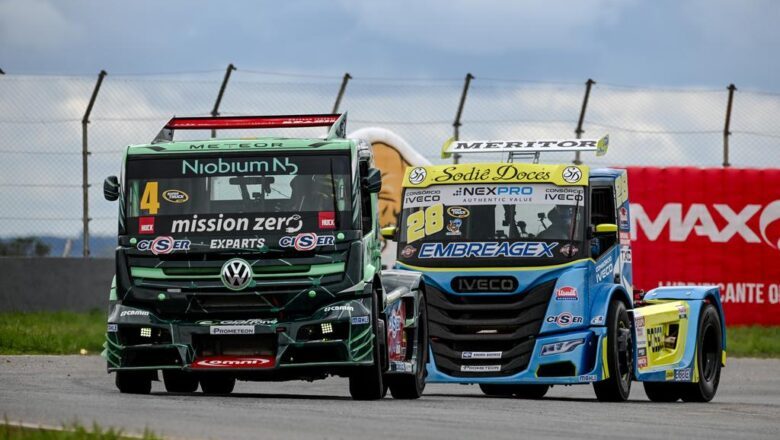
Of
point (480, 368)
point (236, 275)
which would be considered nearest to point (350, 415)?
point (236, 275)

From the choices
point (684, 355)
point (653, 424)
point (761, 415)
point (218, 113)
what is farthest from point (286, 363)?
point (218, 113)

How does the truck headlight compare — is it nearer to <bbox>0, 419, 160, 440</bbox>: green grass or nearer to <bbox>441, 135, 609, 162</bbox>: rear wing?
<bbox>441, 135, 609, 162</bbox>: rear wing

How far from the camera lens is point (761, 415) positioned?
51.5 feet

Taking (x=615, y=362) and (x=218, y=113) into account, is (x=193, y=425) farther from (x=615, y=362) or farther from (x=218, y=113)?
(x=218, y=113)

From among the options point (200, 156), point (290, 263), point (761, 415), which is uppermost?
point (200, 156)

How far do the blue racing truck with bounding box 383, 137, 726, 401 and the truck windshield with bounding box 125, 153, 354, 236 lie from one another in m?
3.05

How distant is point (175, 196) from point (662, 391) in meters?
7.35

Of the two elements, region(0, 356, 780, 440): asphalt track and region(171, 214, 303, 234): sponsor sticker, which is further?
region(171, 214, 303, 234): sponsor sticker

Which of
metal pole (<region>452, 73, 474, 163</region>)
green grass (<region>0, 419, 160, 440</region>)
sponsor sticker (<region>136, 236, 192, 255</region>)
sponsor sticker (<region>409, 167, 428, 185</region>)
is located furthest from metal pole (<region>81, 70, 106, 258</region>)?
green grass (<region>0, 419, 160, 440</region>)

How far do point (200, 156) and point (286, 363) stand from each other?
205cm

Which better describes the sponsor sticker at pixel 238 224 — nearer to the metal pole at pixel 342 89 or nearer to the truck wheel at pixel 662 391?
the truck wheel at pixel 662 391

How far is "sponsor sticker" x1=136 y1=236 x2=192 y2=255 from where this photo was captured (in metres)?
14.9

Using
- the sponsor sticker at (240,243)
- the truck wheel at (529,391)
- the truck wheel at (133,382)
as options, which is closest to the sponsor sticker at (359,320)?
the sponsor sticker at (240,243)

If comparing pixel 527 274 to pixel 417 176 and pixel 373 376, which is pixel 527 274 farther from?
pixel 373 376
